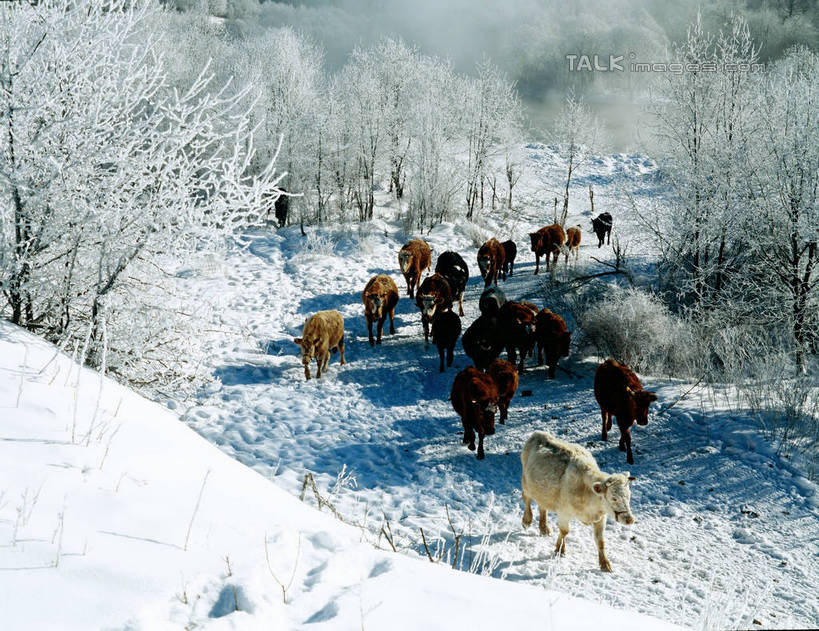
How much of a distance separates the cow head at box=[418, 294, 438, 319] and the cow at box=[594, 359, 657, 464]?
15.3 ft

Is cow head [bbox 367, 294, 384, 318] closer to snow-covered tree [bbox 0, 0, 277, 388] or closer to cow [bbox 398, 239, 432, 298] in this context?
cow [bbox 398, 239, 432, 298]

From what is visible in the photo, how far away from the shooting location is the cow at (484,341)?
404 inches

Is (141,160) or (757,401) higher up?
(141,160)

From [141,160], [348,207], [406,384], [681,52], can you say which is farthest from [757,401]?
[348,207]

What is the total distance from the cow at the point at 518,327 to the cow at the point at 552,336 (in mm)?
139

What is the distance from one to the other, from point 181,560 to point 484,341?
8234mm

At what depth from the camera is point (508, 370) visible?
28.2 feet

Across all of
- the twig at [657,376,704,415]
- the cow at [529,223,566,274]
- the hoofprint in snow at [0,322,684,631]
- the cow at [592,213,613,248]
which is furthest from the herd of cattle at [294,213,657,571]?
the cow at [592,213,613,248]

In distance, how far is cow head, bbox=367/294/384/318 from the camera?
1151 cm

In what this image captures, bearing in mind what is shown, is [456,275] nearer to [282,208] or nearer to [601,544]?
[601,544]

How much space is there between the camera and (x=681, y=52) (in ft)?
51.3

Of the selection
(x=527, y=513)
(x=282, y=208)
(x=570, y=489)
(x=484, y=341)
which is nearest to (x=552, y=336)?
(x=484, y=341)

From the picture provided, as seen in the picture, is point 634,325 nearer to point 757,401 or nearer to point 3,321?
point 757,401

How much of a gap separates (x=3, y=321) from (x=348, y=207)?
23841 mm
